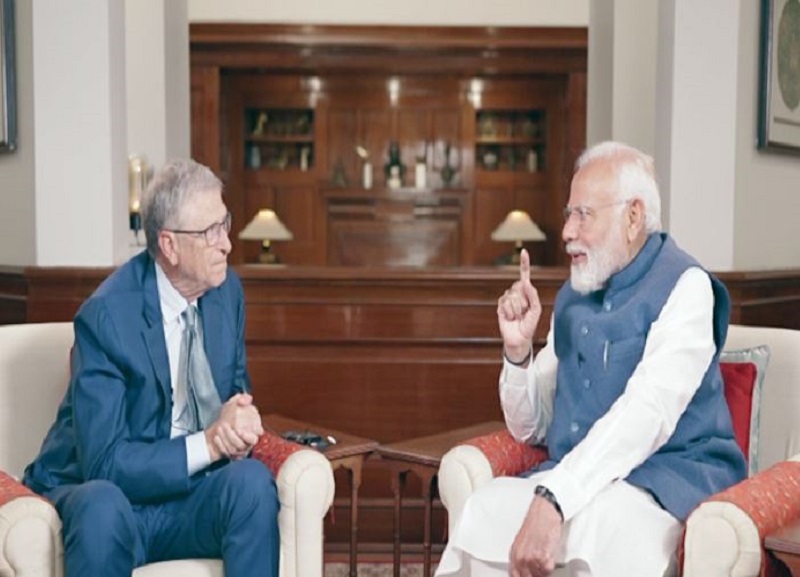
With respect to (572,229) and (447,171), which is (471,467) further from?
(447,171)

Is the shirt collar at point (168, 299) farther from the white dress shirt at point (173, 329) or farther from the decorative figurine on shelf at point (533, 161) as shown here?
the decorative figurine on shelf at point (533, 161)

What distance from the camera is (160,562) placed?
7.89 feet

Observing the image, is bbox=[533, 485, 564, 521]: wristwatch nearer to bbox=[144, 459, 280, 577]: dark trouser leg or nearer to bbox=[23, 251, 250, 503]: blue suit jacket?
bbox=[144, 459, 280, 577]: dark trouser leg

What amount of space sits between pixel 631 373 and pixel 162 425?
44.2 inches

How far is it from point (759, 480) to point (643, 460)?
0.25m

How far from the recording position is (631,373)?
2.38 metres

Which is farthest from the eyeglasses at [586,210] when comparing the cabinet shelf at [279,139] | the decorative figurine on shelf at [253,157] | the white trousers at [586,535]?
the decorative figurine on shelf at [253,157]

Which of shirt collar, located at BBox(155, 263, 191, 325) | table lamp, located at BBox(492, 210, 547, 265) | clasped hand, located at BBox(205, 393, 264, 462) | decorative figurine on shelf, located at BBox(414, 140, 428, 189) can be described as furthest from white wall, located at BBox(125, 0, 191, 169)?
decorative figurine on shelf, located at BBox(414, 140, 428, 189)

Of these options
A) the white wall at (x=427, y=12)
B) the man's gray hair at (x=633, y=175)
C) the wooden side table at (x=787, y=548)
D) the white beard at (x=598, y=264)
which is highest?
the white wall at (x=427, y=12)

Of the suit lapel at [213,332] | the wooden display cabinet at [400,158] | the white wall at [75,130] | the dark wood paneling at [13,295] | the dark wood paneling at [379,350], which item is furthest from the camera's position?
the wooden display cabinet at [400,158]

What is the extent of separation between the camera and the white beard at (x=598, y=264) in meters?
2.43

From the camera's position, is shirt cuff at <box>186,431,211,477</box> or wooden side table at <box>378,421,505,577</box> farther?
wooden side table at <box>378,421,505,577</box>

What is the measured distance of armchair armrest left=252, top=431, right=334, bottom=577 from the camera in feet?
8.05

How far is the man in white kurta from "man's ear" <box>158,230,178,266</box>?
816 mm
